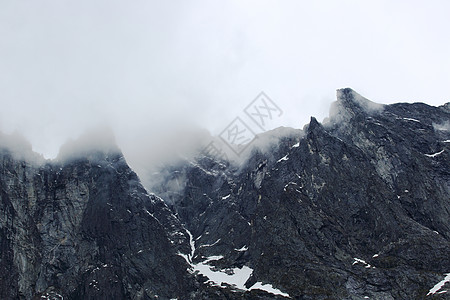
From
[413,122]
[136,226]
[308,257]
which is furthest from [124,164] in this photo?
[413,122]

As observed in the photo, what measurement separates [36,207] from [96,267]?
31419 millimetres

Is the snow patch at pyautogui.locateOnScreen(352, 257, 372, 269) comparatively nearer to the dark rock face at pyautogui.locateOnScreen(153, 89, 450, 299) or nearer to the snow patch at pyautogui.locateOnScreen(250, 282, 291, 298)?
the dark rock face at pyautogui.locateOnScreen(153, 89, 450, 299)

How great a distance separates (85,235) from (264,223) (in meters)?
57.8

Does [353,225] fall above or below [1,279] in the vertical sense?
below

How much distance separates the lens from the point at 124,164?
18438 centimetres

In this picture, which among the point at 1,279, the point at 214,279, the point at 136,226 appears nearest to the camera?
the point at 1,279

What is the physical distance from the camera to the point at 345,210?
521ft

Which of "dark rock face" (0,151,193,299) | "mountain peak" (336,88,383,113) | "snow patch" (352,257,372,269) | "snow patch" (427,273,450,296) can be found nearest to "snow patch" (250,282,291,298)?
"dark rock face" (0,151,193,299)

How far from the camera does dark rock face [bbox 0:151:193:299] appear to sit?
149875 millimetres

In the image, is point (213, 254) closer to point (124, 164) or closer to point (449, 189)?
point (124, 164)

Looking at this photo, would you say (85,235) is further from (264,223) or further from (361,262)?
(361,262)

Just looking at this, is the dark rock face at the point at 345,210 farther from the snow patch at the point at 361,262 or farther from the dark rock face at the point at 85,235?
the dark rock face at the point at 85,235

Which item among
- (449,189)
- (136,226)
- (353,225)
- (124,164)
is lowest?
(449,189)

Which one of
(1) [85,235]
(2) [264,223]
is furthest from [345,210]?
(1) [85,235]
